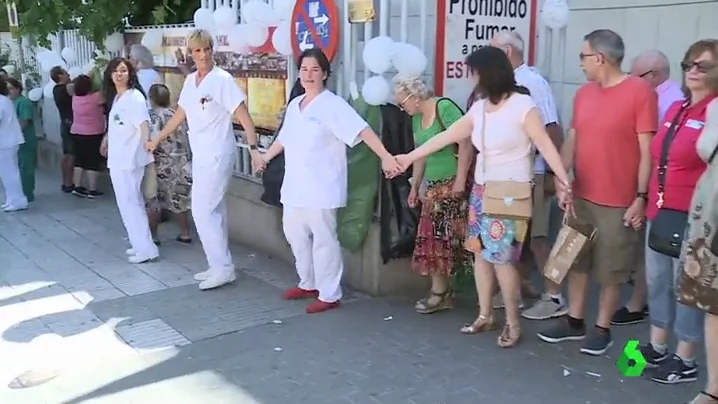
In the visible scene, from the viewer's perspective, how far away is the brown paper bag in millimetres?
4273

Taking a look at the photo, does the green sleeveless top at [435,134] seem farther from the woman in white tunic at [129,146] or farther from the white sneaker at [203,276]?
the woman in white tunic at [129,146]

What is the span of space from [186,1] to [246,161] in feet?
11.4

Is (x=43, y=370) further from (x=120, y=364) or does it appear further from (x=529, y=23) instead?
(x=529, y=23)

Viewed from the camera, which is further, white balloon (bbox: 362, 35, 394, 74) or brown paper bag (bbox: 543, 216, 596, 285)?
white balloon (bbox: 362, 35, 394, 74)

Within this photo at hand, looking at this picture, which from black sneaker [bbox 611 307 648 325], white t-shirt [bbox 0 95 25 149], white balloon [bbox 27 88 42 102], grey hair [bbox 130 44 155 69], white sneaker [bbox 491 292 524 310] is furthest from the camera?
white balloon [bbox 27 88 42 102]

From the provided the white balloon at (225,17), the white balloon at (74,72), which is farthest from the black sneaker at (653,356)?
the white balloon at (74,72)

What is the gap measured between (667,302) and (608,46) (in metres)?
1.37

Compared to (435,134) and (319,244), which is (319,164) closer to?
(319,244)

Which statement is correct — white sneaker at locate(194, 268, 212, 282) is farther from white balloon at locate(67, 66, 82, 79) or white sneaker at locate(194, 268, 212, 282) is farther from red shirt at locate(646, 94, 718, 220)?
white balloon at locate(67, 66, 82, 79)

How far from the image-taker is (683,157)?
3.72 m

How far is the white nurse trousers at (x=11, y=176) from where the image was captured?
888 centimetres

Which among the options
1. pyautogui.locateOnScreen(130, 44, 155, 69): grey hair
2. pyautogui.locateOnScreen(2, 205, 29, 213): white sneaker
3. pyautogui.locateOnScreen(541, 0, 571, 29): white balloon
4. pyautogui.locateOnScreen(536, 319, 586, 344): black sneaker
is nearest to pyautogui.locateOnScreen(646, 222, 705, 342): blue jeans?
pyautogui.locateOnScreen(536, 319, 586, 344): black sneaker

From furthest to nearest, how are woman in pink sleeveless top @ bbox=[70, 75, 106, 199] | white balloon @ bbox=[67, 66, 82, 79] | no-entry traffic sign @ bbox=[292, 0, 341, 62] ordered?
white balloon @ bbox=[67, 66, 82, 79], woman in pink sleeveless top @ bbox=[70, 75, 106, 199], no-entry traffic sign @ bbox=[292, 0, 341, 62]

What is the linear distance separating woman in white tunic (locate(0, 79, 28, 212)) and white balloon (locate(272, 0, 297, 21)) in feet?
13.0
